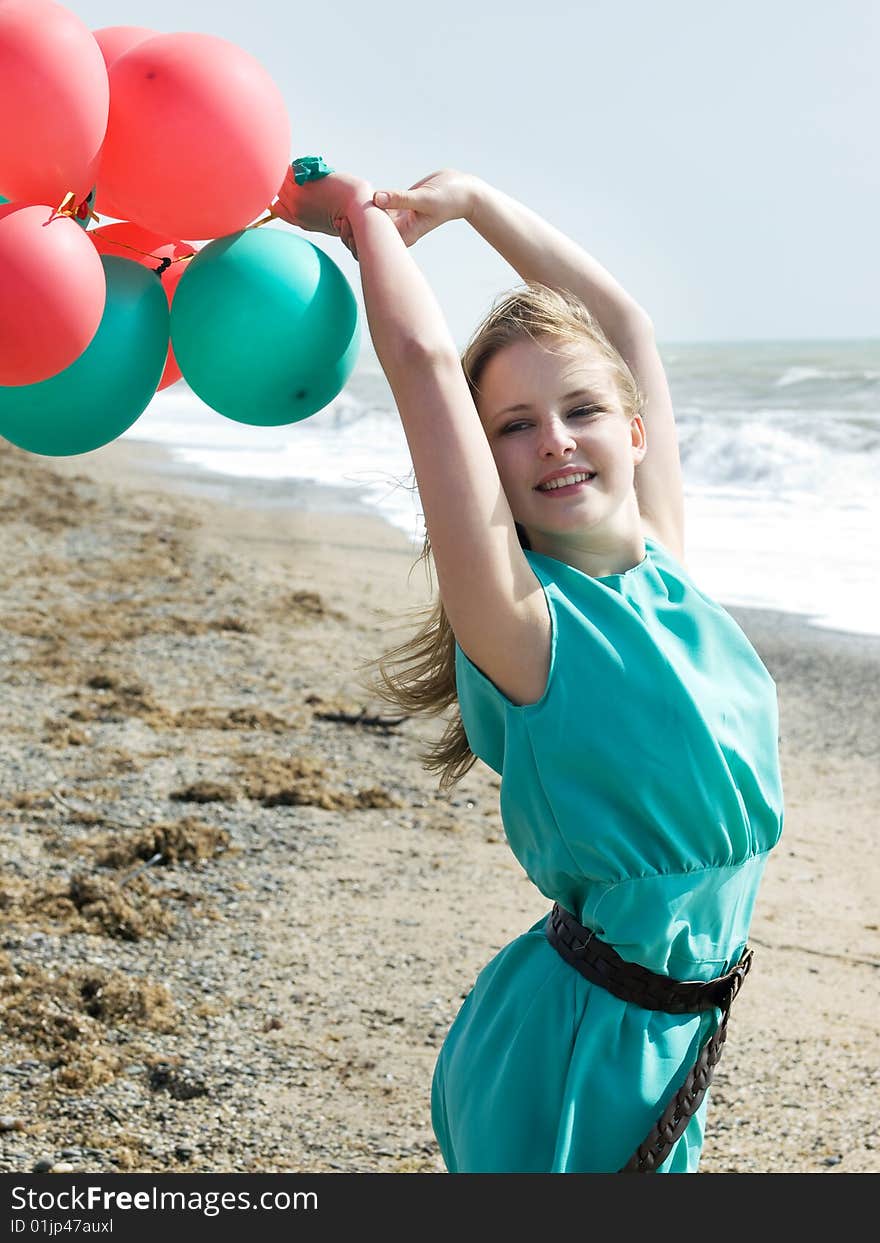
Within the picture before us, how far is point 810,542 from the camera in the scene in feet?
38.3

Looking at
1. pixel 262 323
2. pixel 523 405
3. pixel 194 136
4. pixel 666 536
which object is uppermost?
pixel 194 136

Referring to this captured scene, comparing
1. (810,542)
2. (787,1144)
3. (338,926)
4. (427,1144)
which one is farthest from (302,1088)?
(810,542)

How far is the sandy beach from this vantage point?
11.2ft

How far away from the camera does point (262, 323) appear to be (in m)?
1.94

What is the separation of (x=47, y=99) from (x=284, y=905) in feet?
10.7

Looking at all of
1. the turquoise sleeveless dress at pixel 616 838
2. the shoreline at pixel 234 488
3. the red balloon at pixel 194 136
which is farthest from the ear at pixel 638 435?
the shoreline at pixel 234 488

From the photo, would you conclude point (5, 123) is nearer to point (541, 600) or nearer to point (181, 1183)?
point (541, 600)

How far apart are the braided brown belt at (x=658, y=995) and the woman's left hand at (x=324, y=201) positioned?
3.46 ft

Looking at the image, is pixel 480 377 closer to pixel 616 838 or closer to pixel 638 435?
pixel 638 435

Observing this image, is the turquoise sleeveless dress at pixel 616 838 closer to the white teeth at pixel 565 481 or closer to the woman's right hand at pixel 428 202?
the white teeth at pixel 565 481

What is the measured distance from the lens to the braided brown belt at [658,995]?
1798 mm

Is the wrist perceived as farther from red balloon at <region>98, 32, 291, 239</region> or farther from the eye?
the eye

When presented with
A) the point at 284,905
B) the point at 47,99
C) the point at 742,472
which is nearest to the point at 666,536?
the point at 47,99

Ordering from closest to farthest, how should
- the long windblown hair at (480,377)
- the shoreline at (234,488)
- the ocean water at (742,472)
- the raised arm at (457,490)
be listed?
the raised arm at (457,490) → the long windblown hair at (480,377) → the ocean water at (742,472) → the shoreline at (234,488)
